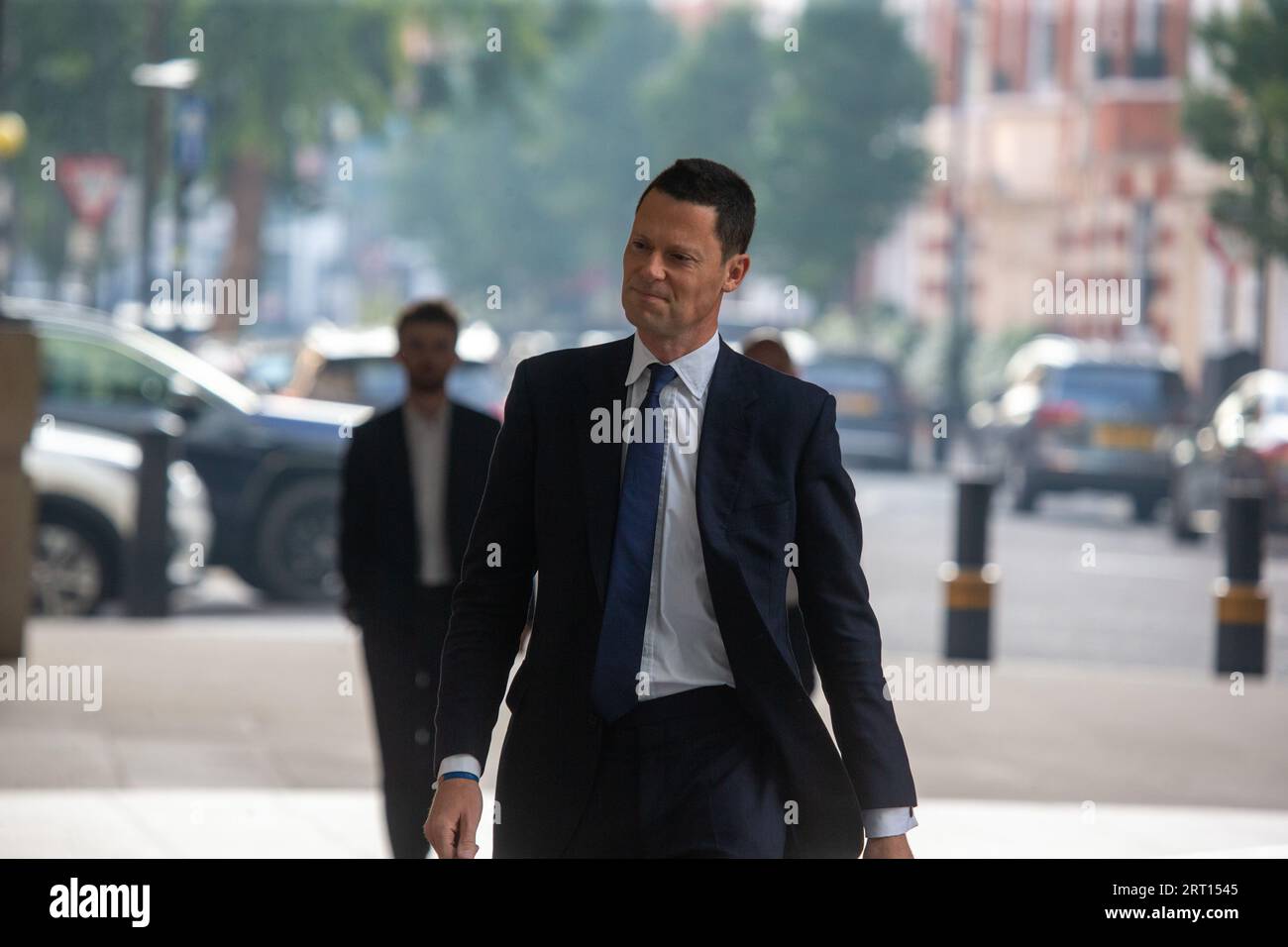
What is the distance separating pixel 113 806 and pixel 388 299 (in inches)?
2585

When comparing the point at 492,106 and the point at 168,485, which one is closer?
the point at 168,485

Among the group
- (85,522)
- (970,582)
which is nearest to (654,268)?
(970,582)

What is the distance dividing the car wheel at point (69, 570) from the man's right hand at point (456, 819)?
961 cm

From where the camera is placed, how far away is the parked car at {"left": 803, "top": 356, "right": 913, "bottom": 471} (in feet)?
97.2

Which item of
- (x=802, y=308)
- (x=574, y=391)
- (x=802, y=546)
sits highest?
(x=802, y=308)

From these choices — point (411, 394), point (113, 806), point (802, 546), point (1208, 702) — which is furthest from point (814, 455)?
point (1208, 702)

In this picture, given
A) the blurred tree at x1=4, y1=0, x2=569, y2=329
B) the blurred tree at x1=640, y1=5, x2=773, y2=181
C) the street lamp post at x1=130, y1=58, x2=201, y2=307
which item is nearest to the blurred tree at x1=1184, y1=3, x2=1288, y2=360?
the street lamp post at x1=130, y1=58, x2=201, y2=307

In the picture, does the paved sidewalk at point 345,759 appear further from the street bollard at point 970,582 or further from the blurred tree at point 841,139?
the blurred tree at point 841,139

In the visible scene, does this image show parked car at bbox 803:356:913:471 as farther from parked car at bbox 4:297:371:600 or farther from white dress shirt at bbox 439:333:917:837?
white dress shirt at bbox 439:333:917:837

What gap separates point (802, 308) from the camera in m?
63.4

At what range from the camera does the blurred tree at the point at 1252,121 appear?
27.5 meters

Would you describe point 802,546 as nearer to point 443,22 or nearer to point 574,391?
point 574,391
